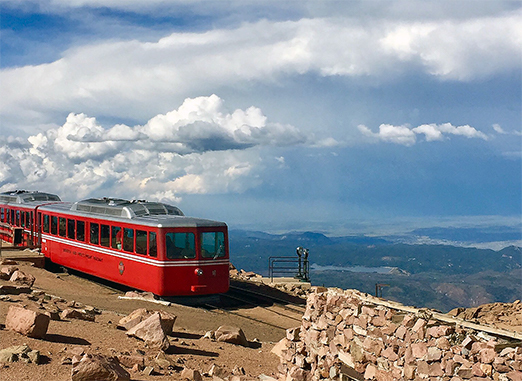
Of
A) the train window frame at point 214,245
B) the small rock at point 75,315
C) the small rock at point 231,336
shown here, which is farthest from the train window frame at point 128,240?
the small rock at point 231,336

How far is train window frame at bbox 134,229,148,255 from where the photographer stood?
21.1 meters

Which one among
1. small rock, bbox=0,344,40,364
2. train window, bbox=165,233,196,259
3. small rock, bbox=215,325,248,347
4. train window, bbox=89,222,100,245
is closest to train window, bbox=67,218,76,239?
train window, bbox=89,222,100,245

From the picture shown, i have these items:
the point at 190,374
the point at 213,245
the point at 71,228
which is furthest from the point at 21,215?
the point at 190,374

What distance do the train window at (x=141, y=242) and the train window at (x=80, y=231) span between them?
453cm

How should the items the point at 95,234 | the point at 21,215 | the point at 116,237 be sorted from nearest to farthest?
the point at 116,237 < the point at 95,234 < the point at 21,215

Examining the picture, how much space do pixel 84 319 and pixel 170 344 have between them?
2898 millimetres

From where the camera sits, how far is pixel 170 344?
13.7 metres

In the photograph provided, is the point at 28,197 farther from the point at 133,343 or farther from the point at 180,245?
the point at 133,343

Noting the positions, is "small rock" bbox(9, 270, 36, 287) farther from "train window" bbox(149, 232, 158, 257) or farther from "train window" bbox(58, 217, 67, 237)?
"train window" bbox(58, 217, 67, 237)

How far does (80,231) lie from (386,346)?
61.2 feet

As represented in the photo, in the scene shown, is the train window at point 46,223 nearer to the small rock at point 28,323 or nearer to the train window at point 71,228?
the train window at point 71,228

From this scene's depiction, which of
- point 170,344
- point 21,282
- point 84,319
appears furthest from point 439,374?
point 21,282

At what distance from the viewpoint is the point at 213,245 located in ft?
70.6

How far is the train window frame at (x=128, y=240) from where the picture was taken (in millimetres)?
21712
